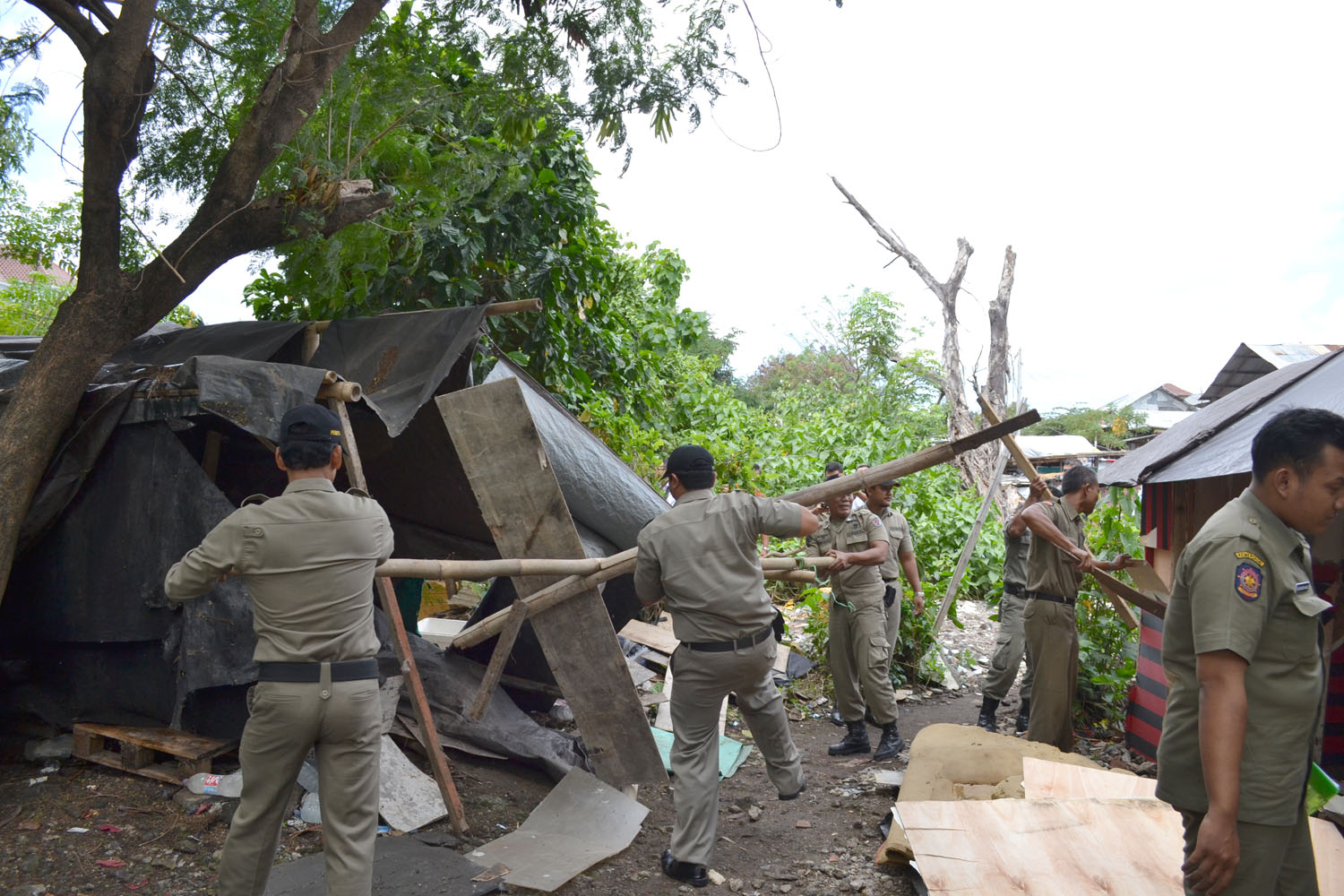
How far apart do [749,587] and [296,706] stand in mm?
1991

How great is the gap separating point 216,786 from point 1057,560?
488 centimetres

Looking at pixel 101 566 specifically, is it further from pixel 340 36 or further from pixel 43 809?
pixel 340 36

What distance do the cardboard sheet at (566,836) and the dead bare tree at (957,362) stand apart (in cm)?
1003

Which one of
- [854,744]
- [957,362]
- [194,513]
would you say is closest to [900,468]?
[854,744]

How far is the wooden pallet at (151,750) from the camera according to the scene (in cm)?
430

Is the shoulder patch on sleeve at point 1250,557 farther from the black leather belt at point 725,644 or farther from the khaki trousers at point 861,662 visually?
the khaki trousers at point 861,662

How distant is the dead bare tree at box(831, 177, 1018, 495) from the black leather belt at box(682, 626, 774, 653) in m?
9.93

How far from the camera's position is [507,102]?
22.1ft

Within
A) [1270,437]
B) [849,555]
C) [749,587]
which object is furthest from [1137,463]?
[1270,437]

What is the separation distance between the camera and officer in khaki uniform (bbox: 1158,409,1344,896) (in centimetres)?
214

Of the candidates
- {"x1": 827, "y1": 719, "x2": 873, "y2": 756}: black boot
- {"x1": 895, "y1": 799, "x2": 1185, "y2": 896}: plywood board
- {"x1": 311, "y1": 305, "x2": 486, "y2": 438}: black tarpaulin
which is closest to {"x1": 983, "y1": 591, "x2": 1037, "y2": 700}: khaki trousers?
{"x1": 827, "y1": 719, "x2": 873, "y2": 756}: black boot

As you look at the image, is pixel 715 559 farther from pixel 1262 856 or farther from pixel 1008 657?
pixel 1008 657

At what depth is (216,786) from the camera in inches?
166

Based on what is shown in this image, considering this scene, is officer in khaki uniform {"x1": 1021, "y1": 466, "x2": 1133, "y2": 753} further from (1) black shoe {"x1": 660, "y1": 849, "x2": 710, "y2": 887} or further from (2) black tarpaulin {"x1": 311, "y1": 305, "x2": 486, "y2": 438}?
(2) black tarpaulin {"x1": 311, "y1": 305, "x2": 486, "y2": 438}
